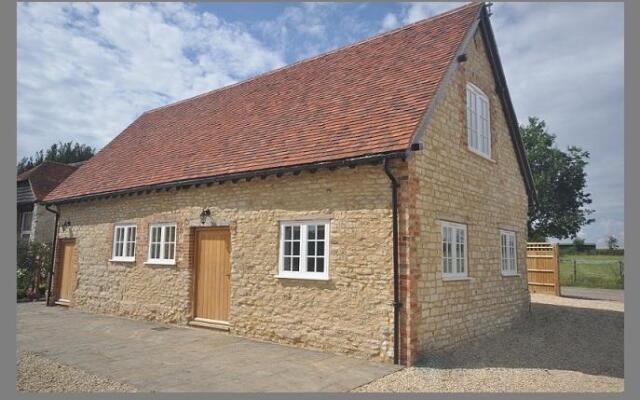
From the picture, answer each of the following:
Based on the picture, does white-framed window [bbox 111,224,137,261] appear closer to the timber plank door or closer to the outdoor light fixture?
the timber plank door

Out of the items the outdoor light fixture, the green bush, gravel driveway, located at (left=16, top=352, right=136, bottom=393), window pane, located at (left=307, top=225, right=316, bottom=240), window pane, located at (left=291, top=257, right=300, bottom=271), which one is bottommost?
gravel driveway, located at (left=16, top=352, right=136, bottom=393)

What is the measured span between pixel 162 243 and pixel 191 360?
5362mm

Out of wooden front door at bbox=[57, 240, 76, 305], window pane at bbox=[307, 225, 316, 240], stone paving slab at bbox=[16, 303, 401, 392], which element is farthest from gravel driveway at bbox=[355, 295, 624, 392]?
wooden front door at bbox=[57, 240, 76, 305]

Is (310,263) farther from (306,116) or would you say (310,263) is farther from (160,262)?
(160,262)

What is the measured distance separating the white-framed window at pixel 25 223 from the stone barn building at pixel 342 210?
1050 cm

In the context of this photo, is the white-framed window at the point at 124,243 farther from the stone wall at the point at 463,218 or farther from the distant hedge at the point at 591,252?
the distant hedge at the point at 591,252

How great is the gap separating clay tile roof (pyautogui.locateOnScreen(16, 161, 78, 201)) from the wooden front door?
858 centimetres

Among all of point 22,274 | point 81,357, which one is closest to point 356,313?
point 81,357

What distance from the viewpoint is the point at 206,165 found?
1198 centimetres

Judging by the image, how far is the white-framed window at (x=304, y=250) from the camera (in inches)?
360

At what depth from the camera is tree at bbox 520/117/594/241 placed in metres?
38.9

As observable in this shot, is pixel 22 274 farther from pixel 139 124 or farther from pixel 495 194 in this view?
pixel 495 194

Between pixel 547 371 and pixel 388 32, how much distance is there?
9833mm

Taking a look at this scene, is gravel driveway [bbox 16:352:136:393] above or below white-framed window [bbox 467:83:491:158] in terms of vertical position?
below
